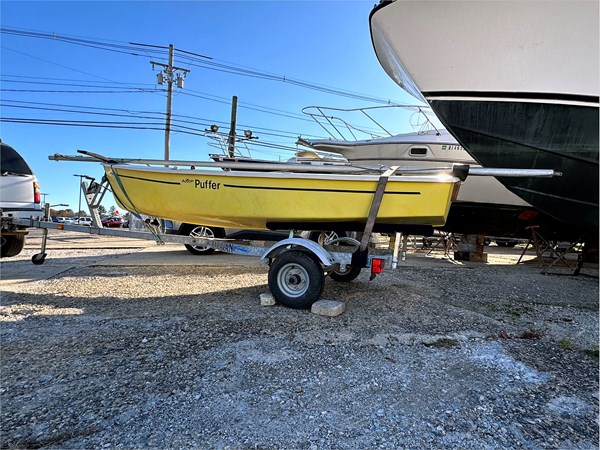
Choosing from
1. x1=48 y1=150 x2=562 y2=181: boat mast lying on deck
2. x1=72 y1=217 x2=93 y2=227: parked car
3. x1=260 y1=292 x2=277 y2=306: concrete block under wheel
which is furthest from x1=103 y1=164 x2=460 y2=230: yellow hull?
x1=72 y1=217 x2=93 y2=227: parked car

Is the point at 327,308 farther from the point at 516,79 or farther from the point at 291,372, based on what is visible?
the point at 516,79

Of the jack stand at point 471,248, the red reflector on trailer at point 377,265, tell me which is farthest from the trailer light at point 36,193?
the jack stand at point 471,248

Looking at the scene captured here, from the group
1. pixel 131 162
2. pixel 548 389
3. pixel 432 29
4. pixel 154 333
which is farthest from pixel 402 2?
pixel 154 333

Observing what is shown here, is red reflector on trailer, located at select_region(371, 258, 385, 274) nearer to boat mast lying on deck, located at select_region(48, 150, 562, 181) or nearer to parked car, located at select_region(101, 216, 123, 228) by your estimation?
boat mast lying on deck, located at select_region(48, 150, 562, 181)

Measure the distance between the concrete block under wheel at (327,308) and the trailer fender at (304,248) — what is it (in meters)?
0.40

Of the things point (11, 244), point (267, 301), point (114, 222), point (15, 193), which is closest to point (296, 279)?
point (267, 301)

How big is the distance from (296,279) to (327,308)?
1.69 ft

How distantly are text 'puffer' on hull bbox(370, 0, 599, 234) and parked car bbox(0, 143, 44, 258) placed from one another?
228 inches

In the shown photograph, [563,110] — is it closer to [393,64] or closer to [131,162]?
[393,64]

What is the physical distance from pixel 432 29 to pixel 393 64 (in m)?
1.01

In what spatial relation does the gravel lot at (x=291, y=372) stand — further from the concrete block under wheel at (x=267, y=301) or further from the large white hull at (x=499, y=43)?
the large white hull at (x=499, y=43)

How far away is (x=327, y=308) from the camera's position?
356 centimetres

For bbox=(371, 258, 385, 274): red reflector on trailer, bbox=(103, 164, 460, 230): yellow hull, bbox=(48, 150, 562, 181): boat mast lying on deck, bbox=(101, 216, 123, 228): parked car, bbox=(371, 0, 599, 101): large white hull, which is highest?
bbox=(371, 0, 599, 101): large white hull

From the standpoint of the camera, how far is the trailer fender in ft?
12.2
